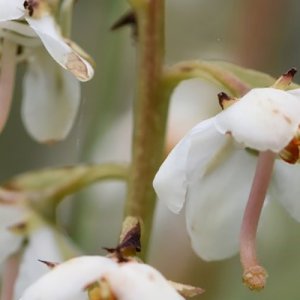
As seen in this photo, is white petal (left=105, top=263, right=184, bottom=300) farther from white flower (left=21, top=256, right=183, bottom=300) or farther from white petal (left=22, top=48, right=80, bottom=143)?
white petal (left=22, top=48, right=80, bottom=143)

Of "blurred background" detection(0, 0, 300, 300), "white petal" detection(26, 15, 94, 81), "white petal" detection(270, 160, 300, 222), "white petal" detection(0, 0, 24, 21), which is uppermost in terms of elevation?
"white petal" detection(0, 0, 24, 21)

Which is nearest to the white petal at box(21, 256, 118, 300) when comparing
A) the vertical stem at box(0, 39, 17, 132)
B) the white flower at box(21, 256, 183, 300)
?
the white flower at box(21, 256, 183, 300)

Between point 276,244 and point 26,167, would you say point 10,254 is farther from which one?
point 26,167

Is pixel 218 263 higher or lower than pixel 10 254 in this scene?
lower

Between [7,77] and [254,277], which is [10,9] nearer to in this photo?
[7,77]

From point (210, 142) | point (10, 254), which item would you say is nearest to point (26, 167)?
point (10, 254)

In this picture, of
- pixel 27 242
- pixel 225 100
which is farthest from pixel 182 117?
pixel 225 100

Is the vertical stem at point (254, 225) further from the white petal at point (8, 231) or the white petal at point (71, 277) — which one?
the white petal at point (8, 231)
